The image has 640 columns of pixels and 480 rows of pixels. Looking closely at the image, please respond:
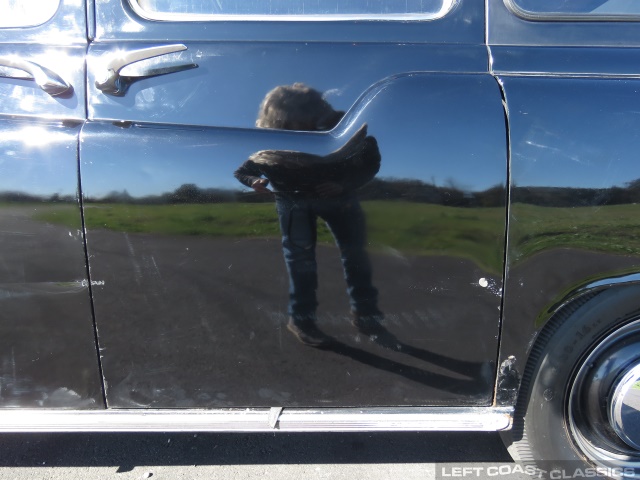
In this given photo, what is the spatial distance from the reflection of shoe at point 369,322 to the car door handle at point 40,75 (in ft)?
4.03

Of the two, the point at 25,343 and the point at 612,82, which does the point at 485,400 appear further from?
the point at 25,343

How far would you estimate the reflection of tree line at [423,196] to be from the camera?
1.71 meters

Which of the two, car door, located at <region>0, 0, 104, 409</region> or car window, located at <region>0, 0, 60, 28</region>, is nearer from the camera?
car door, located at <region>0, 0, 104, 409</region>

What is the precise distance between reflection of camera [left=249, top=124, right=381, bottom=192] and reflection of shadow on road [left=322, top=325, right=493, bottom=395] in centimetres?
53

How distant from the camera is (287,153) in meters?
1.73

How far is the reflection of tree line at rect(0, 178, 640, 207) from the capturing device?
5.61ft

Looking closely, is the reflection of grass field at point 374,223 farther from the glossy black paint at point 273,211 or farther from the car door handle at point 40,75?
the car door handle at point 40,75

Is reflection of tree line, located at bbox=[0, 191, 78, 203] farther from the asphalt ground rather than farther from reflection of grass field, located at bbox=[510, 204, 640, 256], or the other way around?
reflection of grass field, located at bbox=[510, 204, 640, 256]

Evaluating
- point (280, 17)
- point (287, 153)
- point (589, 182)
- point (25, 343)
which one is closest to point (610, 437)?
point (589, 182)

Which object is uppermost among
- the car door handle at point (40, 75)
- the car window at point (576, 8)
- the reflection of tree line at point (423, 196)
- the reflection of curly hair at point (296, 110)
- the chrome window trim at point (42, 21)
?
the car window at point (576, 8)

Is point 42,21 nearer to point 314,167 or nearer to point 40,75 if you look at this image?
point 40,75

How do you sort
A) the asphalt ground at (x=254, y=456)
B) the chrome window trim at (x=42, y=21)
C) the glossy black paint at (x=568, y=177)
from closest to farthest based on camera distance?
1. the glossy black paint at (x=568, y=177)
2. the chrome window trim at (x=42, y=21)
3. the asphalt ground at (x=254, y=456)

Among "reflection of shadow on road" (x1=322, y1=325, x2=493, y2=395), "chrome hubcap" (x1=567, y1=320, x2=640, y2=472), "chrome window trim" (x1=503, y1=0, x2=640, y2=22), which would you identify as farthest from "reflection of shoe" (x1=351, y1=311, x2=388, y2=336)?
"chrome window trim" (x1=503, y1=0, x2=640, y2=22)

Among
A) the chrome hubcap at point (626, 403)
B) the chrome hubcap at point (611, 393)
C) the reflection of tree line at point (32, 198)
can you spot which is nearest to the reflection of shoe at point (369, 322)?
the chrome hubcap at point (611, 393)
